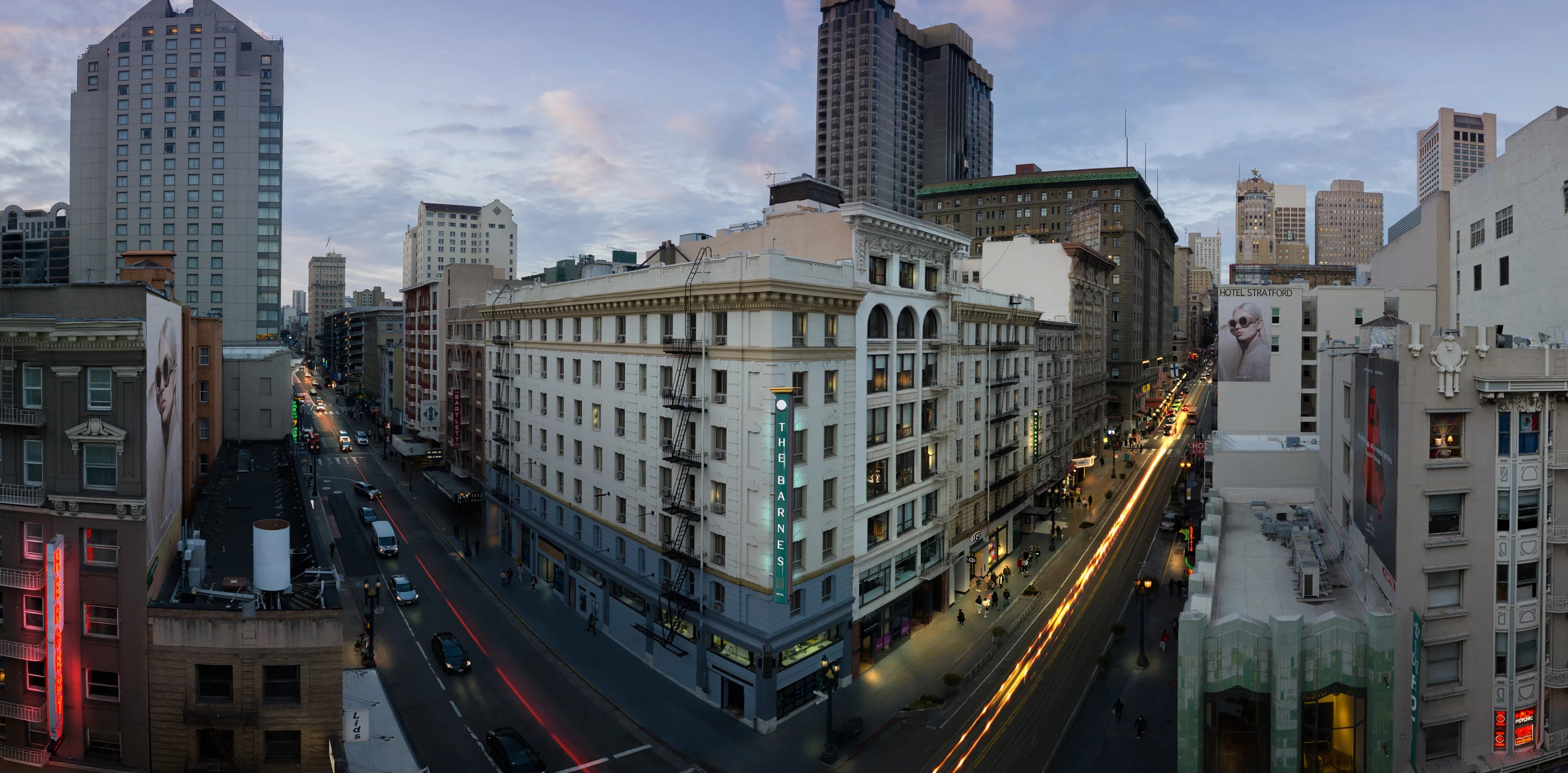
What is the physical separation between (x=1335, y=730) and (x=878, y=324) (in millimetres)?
25511

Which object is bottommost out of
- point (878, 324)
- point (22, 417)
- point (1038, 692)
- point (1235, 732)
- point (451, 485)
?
point (1038, 692)

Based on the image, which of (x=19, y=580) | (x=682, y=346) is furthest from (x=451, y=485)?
(x=19, y=580)

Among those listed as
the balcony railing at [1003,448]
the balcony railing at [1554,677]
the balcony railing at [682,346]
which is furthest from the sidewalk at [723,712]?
the balcony railing at [1554,677]

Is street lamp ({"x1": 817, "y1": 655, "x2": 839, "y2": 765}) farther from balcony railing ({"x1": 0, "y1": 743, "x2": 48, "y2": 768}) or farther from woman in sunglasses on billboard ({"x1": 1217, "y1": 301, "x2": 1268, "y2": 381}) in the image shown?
woman in sunglasses on billboard ({"x1": 1217, "y1": 301, "x2": 1268, "y2": 381})

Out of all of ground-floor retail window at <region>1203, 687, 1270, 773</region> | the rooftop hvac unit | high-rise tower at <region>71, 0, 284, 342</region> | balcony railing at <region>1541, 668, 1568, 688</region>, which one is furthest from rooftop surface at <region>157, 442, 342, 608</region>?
high-rise tower at <region>71, 0, 284, 342</region>

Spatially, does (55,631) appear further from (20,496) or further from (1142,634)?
(1142,634)

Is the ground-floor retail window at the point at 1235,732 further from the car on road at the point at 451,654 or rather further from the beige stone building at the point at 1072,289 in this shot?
the beige stone building at the point at 1072,289

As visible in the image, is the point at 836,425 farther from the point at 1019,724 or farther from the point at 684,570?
the point at 1019,724

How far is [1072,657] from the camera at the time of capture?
4359 centimetres

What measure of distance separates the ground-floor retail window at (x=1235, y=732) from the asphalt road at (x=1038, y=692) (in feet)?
28.6

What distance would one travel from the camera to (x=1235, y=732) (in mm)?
25016

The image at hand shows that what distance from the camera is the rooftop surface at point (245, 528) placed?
28.2 metres

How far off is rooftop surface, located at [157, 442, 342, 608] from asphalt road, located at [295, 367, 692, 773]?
857 cm

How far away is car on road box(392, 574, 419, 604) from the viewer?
1940 inches
